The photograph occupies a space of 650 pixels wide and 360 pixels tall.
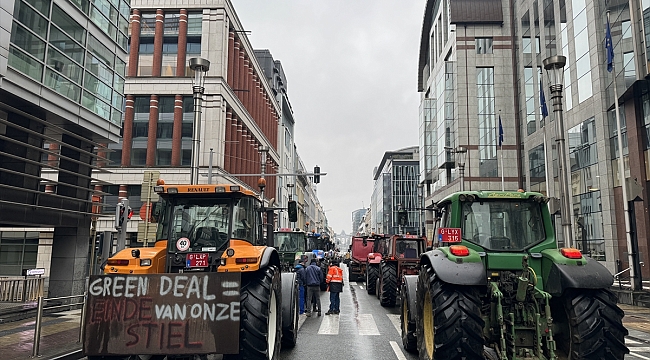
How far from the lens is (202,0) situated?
1420 inches

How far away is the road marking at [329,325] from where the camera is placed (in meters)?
11.1

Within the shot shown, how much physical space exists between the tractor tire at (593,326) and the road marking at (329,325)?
6.13 m

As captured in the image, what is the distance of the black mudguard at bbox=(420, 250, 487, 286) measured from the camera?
582 cm

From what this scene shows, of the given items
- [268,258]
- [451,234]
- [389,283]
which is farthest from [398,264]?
[268,258]

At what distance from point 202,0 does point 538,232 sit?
35.0 meters

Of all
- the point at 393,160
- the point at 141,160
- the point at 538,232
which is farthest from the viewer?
the point at 393,160

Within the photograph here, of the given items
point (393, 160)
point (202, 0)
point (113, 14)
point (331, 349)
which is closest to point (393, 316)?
point (331, 349)

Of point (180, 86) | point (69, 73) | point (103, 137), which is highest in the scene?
point (180, 86)

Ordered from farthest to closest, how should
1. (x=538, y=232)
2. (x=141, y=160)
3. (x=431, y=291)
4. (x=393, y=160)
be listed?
1. (x=393, y=160)
2. (x=141, y=160)
3. (x=538, y=232)
4. (x=431, y=291)

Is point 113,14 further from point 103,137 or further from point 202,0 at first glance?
point 202,0

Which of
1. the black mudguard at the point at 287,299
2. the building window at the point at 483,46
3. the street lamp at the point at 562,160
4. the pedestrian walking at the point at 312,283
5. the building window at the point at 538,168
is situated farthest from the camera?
the building window at the point at 483,46

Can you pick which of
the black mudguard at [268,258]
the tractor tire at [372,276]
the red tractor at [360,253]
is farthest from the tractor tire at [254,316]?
the red tractor at [360,253]

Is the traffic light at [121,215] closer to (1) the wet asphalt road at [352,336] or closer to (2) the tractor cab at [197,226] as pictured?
(2) the tractor cab at [197,226]

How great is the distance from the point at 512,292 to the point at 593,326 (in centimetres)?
100
